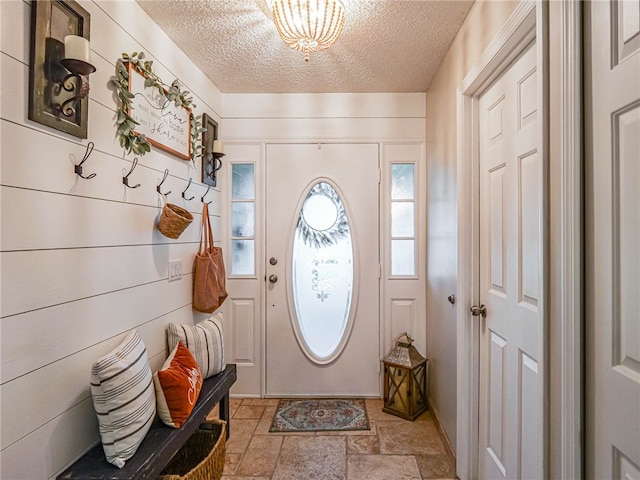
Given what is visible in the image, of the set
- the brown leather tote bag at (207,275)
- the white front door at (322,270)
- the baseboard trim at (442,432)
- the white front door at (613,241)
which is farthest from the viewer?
the white front door at (322,270)

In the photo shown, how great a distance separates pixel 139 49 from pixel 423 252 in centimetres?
222

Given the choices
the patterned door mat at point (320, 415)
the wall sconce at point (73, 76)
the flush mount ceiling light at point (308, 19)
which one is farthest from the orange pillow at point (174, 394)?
the flush mount ceiling light at point (308, 19)

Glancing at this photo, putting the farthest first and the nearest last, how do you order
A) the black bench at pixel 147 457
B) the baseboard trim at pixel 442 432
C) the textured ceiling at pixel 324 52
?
the baseboard trim at pixel 442 432, the textured ceiling at pixel 324 52, the black bench at pixel 147 457

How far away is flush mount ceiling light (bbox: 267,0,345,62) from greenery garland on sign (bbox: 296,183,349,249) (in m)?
1.30

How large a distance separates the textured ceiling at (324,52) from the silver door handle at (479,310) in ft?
4.90

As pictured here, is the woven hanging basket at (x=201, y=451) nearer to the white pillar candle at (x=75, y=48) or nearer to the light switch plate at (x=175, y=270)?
the light switch plate at (x=175, y=270)

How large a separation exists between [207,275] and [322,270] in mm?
919

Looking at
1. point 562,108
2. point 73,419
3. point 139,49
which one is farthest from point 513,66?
point 73,419

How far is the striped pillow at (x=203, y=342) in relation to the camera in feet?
6.22

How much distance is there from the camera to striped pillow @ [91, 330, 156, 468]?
4.03 feet

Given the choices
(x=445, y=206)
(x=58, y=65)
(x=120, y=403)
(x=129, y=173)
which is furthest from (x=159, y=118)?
(x=445, y=206)

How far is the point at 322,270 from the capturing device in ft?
9.09

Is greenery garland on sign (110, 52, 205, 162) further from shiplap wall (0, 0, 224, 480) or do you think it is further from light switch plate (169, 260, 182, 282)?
light switch plate (169, 260, 182, 282)

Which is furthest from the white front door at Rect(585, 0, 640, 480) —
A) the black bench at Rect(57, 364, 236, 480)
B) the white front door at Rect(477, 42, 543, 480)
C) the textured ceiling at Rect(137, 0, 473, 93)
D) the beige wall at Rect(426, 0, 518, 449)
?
the black bench at Rect(57, 364, 236, 480)
